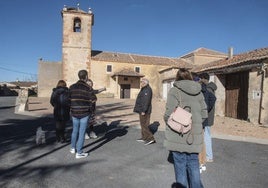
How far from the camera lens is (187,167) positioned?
10.2 feet

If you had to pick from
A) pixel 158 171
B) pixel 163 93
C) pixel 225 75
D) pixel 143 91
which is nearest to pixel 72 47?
pixel 163 93

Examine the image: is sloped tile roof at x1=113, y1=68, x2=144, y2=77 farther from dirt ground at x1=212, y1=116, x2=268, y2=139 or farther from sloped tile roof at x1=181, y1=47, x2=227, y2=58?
dirt ground at x1=212, y1=116, x2=268, y2=139

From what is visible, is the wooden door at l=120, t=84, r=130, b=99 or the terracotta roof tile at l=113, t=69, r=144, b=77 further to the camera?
the wooden door at l=120, t=84, r=130, b=99

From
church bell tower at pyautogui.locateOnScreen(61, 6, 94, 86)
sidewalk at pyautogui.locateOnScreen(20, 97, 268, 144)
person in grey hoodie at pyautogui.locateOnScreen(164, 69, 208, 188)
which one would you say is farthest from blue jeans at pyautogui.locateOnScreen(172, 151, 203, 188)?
church bell tower at pyautogui.locateOnScreen(61, 6, 94, 86)

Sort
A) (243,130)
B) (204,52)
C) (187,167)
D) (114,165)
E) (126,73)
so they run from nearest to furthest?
(187,167)
(114,165)
(243,130)
(126,73)
(204,52)

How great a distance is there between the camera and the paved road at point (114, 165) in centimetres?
409

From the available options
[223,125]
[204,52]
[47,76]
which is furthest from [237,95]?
[204,52]

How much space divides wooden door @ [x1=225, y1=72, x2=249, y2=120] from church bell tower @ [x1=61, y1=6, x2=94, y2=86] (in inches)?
813

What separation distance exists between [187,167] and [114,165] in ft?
7.09

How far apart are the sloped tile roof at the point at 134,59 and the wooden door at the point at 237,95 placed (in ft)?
70.3

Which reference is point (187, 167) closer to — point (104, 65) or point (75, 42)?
point (75, 42)

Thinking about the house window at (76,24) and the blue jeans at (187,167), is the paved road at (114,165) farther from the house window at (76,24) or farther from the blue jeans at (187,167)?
the house window at (76,24)

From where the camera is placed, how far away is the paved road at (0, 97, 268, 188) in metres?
4.09

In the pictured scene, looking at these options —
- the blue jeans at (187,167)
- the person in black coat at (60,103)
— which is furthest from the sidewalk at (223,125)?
the blue jeans at (187,167)
